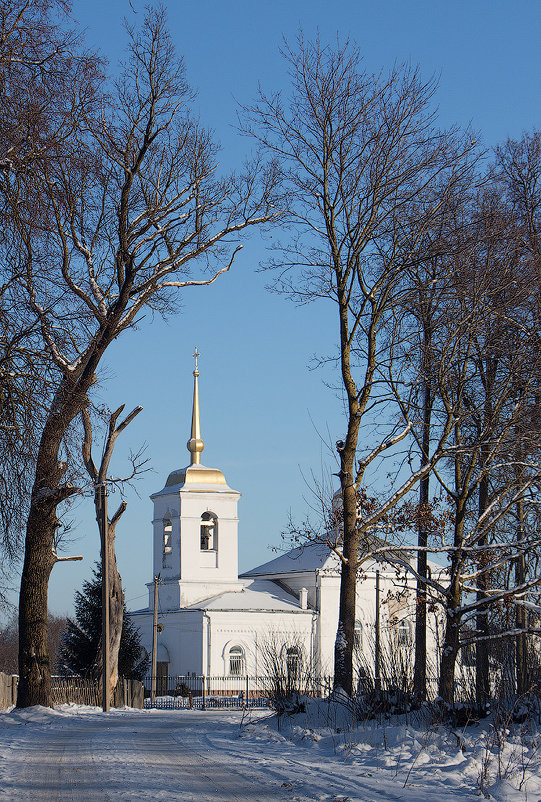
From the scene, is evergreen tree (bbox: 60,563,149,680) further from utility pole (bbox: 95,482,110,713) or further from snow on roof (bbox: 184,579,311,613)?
utility pole (bbox: 95,482,110,713)

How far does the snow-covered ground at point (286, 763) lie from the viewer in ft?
29.6

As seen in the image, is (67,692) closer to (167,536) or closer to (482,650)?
(482,650)

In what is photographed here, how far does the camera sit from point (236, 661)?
5756cm

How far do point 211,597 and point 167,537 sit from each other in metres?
4.58

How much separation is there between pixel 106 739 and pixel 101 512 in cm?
1511

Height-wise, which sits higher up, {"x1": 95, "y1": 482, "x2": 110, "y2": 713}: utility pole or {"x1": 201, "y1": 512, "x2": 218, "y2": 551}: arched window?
{"x1": 201, "y1": 512, "x2": 218, "y2": 551}: arched window

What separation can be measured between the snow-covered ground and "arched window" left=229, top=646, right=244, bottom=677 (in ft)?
139

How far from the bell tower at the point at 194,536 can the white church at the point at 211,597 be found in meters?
0.06

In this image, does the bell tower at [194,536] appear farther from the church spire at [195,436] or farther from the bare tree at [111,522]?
the bare tree at [111,522]

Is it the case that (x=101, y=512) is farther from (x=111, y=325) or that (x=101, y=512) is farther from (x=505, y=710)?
(x=505, y=710)

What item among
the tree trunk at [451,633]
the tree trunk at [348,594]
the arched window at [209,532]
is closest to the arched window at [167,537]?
the arched window at [209,532]

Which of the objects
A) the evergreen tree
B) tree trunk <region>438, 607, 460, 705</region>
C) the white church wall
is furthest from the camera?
the white church wall

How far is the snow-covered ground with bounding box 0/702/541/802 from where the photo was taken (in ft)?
29.6

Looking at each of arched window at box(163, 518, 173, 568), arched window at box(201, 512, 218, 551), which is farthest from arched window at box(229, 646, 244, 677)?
arched window at box(163, 518, 173, 568)
